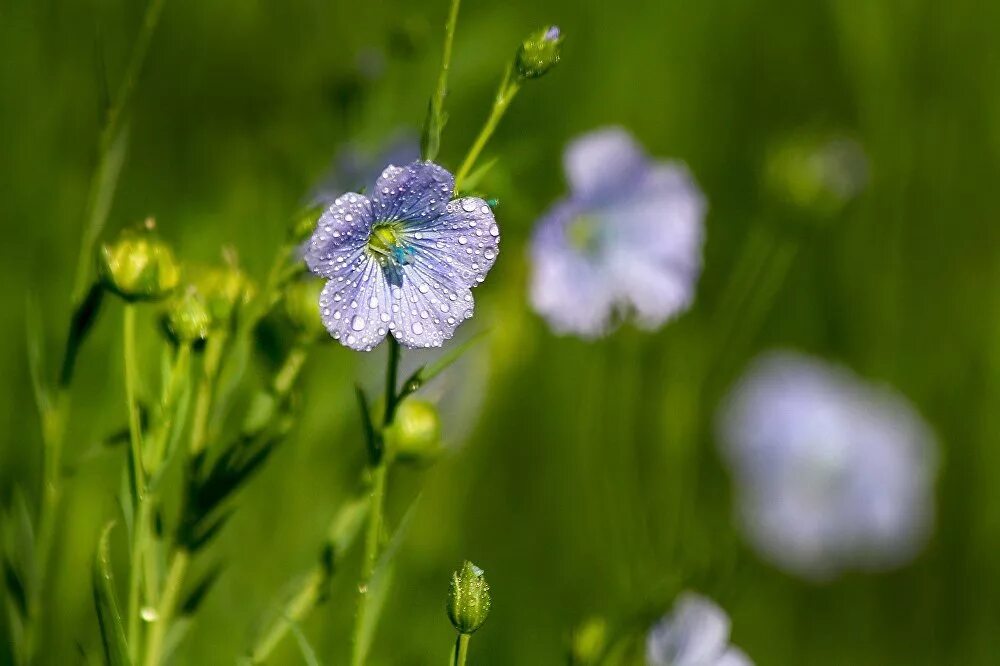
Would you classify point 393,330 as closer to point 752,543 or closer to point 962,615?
point 752,543

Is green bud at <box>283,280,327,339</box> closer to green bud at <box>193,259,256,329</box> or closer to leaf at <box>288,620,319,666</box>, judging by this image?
green bud at <box>193,259,256,329</box>

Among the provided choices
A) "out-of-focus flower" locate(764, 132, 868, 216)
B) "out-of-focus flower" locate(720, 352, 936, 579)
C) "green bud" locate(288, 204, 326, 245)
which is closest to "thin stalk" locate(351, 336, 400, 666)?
"green bud" locate(288, 204, 326, 245)

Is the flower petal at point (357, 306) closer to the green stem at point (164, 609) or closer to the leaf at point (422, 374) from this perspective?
the leaf at point (422, 374)

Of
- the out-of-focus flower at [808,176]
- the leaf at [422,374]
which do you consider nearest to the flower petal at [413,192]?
the leaf at [422,374]

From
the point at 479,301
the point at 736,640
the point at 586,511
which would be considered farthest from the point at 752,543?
the point at 479,301

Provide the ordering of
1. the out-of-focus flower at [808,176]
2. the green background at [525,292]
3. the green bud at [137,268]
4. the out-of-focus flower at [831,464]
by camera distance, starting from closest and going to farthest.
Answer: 1. the green bud at [137,268]
2. the green background at [525,292]
3. the out-of-focus flower at [808,176]
4. the out-of-focus flower at [831,464]

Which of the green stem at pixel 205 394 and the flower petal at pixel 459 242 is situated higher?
the flower petal at pixel 459 242
